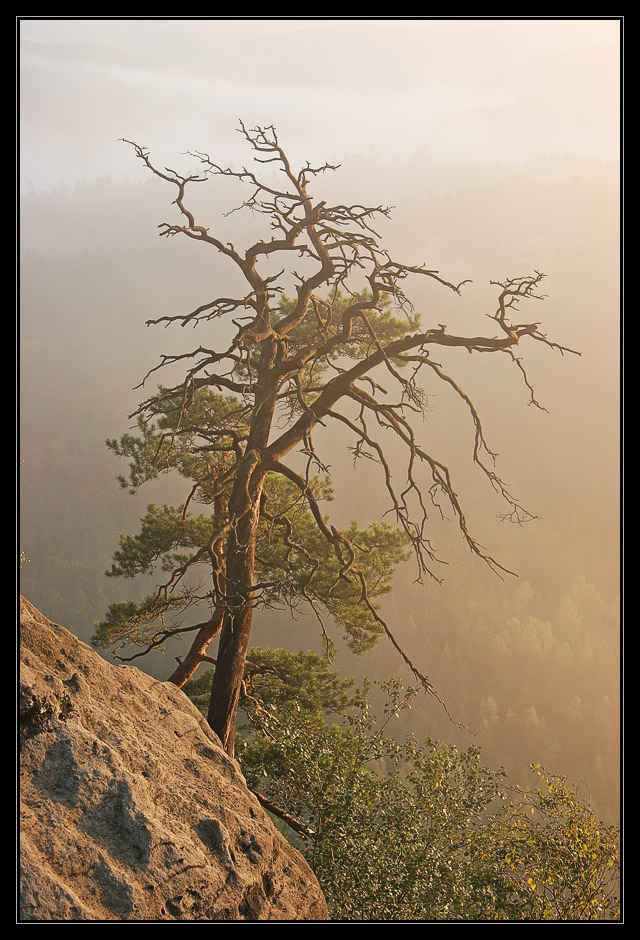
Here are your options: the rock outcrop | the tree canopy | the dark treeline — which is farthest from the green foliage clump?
the dark treeline

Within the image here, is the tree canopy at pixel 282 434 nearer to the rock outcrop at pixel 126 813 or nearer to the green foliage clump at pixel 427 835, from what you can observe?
the green foliage clump at pixel 427 835

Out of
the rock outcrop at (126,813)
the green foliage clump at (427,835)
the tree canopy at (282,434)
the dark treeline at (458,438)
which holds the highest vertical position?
the dark treeline at (458,438)

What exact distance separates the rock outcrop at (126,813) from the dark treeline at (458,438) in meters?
35.6

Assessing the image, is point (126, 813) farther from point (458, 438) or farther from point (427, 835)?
point (458, 438)

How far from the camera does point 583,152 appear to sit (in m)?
99.4

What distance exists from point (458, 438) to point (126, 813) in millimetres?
66590

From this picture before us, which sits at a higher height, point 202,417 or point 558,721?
point 558,721

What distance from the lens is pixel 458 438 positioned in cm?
6844

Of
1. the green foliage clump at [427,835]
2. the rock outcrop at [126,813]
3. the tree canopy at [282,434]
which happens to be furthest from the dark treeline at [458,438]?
the rock outcrop at [126,813]

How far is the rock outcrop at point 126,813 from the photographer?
11.2 feet

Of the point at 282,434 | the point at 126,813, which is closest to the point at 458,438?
the point at 282,434

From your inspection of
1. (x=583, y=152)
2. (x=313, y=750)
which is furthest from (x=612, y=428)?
(x=313, y=750)
